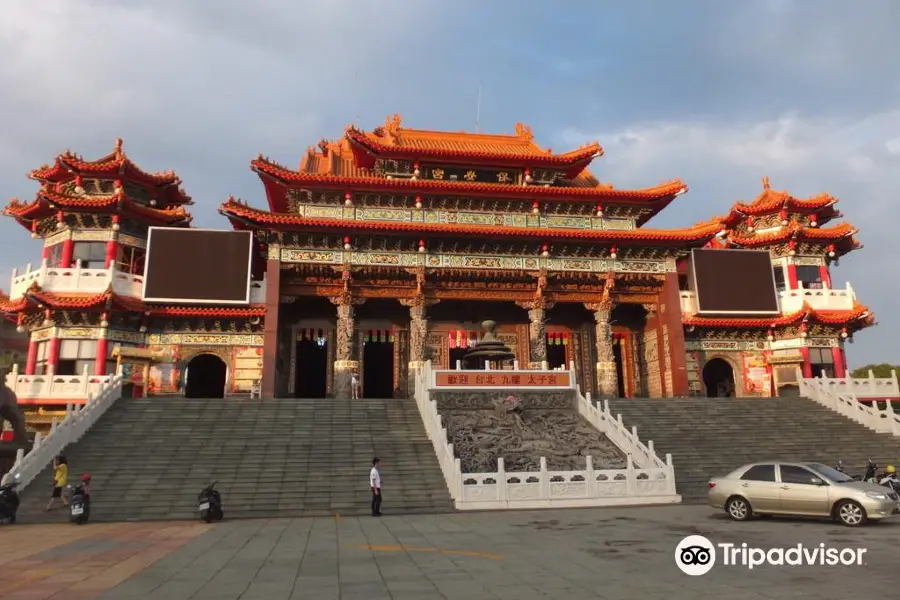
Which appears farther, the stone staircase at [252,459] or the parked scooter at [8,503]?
the stone staircase at [252,459]

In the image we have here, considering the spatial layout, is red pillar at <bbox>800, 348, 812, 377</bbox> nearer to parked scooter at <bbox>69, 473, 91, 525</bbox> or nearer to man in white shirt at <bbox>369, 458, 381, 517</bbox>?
man in white shirt at <bbox>369, 458, 381, 517</bbox>

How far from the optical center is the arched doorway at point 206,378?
2666 cm

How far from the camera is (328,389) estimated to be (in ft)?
82.2

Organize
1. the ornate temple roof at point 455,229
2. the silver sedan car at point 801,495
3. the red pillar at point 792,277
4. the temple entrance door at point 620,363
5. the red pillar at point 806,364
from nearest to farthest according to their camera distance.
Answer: the silver sedan car at point 801,495 → the ornate temple roof at point 455,229 → the red pillar at point 806,364 → the red pillar at point 792,277 → the temple entrance door at point 620,363

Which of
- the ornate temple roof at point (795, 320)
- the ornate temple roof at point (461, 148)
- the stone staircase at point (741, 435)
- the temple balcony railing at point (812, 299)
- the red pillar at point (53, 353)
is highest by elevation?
the ornate temple roof at point (461, 148)

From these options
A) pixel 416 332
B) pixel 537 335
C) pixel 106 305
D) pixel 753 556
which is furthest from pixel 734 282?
pixel 106 305

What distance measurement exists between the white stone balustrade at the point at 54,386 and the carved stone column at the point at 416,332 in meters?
11.1

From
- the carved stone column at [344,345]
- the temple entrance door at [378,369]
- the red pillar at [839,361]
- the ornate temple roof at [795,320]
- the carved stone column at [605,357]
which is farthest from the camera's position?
the temple entrance door at [378,369]

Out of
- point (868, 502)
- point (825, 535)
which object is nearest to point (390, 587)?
point (825, 535)

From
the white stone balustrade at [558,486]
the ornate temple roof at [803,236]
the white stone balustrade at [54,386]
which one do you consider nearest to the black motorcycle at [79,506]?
the white stone balustrade at [558,486]

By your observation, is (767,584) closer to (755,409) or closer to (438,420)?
(438,420)

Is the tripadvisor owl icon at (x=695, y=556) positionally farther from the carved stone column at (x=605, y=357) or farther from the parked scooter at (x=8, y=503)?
the carved stone column at (x=605, y=357)

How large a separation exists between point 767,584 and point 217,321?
22359 mm

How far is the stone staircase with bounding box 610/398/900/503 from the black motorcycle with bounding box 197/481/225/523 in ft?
34.7
